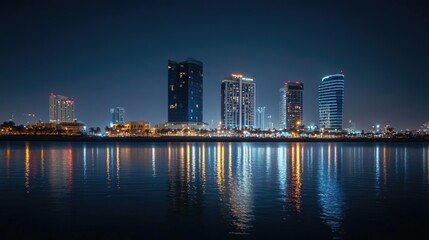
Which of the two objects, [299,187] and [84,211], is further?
[299,187]

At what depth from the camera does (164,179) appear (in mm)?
34844

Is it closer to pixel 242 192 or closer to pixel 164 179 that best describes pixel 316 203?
pixel 242 192

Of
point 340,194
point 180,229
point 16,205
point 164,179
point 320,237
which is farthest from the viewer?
point 164,179

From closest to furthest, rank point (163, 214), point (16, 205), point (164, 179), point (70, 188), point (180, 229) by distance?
point (180, 229) → point (163, 214) → point (16, 205) → point (70, 188) → point (164, 179)

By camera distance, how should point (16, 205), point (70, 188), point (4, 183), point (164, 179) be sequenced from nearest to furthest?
point (16, 205), point (70, 188), point (4, 183), point (164, 179)

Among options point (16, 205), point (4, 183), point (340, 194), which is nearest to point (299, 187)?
point (340, 194)

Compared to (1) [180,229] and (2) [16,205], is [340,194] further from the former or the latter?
(2) [16,205]

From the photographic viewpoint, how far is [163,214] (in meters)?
20.9

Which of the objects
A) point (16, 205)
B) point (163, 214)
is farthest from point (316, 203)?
point (16, 205)

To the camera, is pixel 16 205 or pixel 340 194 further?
pixel 340 194

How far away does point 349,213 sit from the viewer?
21391mm

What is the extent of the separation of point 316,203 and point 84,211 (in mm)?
13600

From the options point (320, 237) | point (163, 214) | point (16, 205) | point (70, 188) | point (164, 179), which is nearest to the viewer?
point (320, 237)

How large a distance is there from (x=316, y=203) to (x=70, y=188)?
59.0 ft
